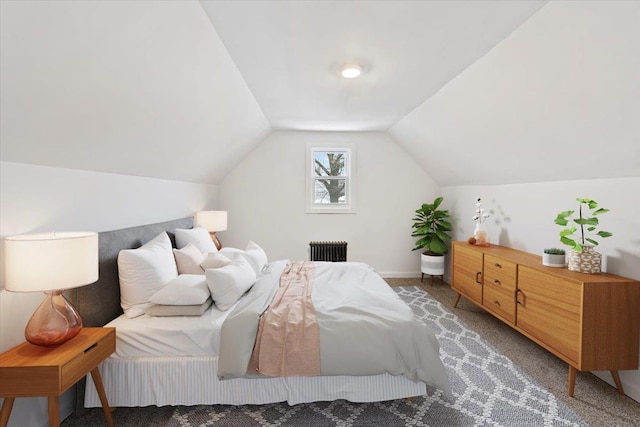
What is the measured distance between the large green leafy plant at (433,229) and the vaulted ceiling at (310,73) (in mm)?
1542

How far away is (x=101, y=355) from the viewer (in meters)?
1.76

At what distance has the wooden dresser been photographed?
2.16 metres

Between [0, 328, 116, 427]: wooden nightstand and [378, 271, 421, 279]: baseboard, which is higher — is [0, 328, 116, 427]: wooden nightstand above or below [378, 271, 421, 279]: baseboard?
above

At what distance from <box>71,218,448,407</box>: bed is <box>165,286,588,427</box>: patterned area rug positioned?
0.30 ft

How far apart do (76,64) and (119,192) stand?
1341 mm

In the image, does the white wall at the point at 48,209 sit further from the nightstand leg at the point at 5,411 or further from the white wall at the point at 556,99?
the white wall at the point at 556,99

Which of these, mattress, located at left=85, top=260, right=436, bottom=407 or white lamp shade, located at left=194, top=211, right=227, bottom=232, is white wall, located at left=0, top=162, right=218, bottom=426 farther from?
white lamp shade, located at left=194, top=211, right=227, bottom=232

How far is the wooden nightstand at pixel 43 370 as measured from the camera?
4.72 feet

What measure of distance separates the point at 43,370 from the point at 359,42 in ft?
8.48

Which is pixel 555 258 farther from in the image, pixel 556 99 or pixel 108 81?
pixel 108 81

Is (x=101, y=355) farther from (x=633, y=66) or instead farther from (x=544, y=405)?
(x=633, y=66)

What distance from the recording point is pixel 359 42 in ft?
7.54

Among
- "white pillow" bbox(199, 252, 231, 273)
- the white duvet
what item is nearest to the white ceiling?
"white pillow" bbox(199, 252, 231, 273)

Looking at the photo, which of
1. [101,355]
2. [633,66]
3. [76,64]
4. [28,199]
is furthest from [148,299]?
[633,66]
